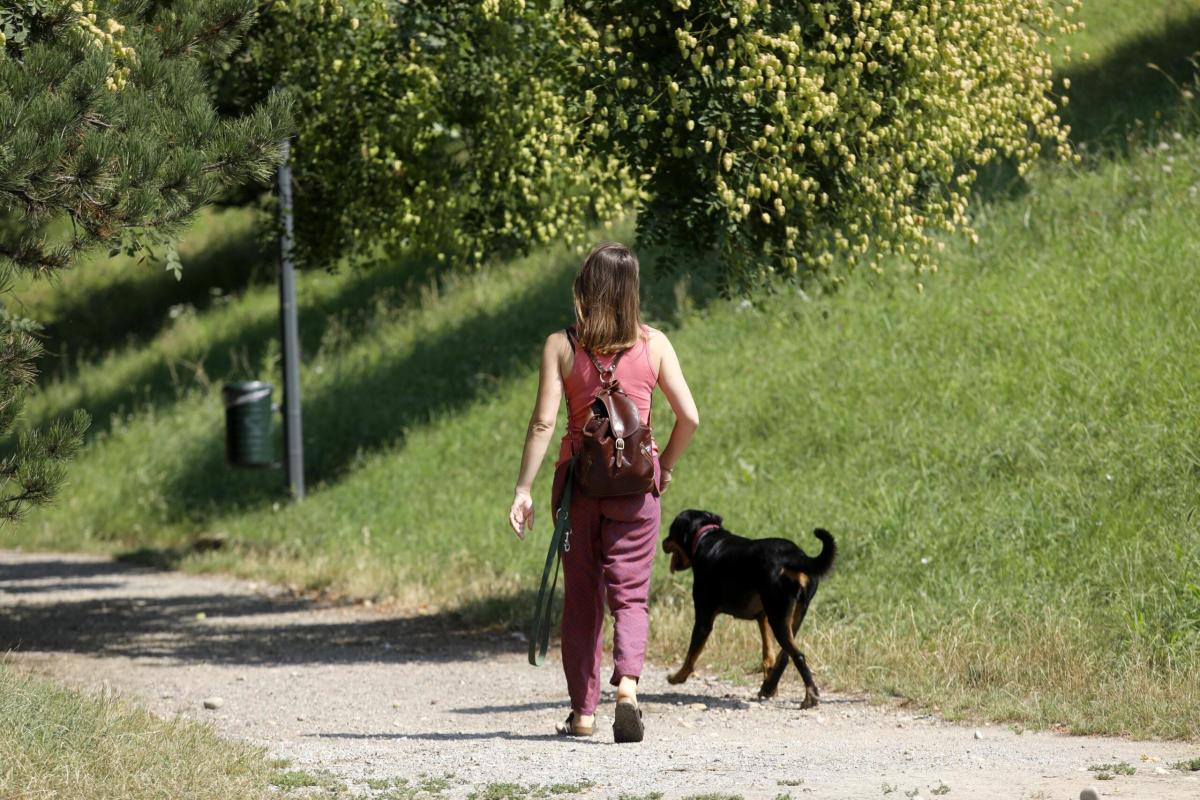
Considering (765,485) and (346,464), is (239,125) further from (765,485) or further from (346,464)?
(346,464)

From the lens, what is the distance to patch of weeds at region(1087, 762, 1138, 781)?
4859 millimetres

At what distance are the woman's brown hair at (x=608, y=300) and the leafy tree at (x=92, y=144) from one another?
1605 millimetres

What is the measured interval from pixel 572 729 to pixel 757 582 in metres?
1.13

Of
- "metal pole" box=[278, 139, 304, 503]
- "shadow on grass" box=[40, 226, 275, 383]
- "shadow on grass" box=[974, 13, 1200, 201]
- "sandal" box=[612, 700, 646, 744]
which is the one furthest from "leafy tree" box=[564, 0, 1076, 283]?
"shadow on grass" box=[40, 226, 275, 383]

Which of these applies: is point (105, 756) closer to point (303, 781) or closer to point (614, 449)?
point (303, 781)

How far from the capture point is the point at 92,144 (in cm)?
563

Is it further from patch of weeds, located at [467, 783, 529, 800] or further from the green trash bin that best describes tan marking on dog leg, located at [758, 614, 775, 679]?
the green trash bin

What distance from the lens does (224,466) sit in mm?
16625

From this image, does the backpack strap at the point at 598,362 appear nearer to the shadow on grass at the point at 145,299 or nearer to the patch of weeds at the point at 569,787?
the patch of weeds at the point at 569,787

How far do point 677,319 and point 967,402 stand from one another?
4.90 meters

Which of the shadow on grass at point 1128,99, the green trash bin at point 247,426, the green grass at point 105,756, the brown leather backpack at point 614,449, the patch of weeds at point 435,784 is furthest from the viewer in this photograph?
the green trash bin at point 247,426

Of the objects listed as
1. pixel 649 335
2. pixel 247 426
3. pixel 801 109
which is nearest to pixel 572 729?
pixel 649 335

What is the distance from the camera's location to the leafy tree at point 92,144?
5.59 m

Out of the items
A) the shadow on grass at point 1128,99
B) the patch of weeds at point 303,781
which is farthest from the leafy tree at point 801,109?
the shadow on grass at point 1128,99
